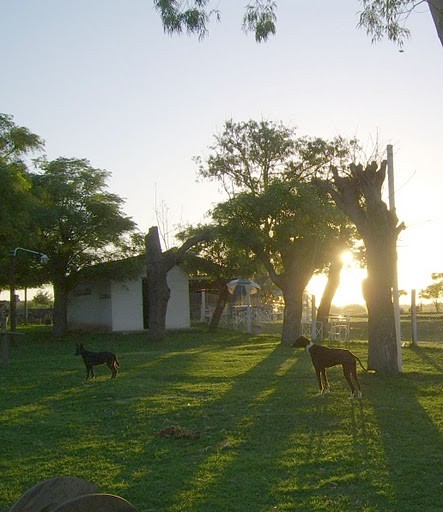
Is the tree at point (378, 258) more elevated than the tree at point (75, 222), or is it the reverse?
the tree at point (75, 222)

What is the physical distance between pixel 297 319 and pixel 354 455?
19424 millimetres

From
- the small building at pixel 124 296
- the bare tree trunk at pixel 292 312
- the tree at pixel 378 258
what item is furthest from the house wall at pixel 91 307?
the tree at pixel 378 258

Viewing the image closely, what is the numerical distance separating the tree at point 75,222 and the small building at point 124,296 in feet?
2.59

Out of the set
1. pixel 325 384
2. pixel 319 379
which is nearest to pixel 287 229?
pixel 325 384

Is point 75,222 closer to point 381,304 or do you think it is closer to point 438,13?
point 381,304

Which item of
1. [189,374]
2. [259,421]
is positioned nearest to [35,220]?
[189,374]

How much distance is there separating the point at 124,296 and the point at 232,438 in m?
28.6

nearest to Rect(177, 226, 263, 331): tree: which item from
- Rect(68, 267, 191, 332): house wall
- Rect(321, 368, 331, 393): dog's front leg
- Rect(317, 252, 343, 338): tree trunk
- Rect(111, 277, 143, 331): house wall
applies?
Rect(68, 267, 191, 332): house wall

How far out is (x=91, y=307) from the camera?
132ft

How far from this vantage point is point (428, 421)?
10719mm

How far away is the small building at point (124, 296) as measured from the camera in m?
36.0

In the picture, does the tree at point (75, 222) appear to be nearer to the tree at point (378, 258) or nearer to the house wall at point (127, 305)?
the house wall at point (127, 305)

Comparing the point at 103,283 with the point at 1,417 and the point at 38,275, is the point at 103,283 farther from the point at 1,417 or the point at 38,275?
the point at 1,417

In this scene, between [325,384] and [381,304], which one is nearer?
[325,384]
